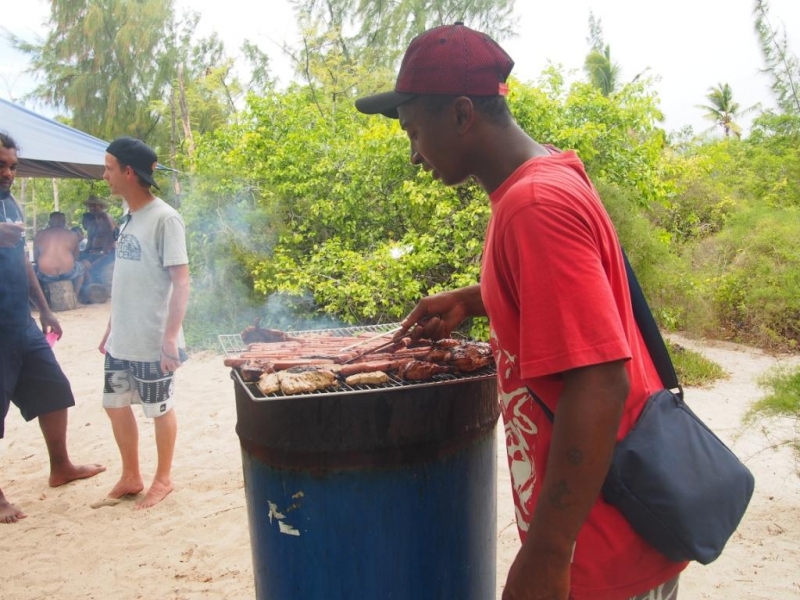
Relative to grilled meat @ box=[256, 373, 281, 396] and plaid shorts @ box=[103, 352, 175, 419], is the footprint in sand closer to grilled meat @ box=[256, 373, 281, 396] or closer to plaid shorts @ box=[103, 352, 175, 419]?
plaid shorts @ box=[103, 352, 175, 419]

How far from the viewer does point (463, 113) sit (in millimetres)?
1538

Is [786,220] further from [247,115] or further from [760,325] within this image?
[247,115]

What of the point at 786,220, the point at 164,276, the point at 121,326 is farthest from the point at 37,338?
the point at 786,220

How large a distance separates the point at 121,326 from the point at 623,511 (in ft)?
11.9

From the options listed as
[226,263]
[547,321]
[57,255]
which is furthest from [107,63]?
[547,321]

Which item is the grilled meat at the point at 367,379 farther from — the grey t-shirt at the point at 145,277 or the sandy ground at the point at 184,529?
the grey t-shirt at the point at 145,277

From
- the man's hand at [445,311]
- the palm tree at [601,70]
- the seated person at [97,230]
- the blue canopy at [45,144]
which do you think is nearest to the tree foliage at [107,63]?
the seated person at [97,230]

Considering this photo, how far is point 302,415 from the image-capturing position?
6.77 feet

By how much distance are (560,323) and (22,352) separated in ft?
14.9

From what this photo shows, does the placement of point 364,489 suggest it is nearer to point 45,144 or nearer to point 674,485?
point 674,485

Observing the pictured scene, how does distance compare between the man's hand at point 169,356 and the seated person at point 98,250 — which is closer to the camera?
the man's hand at point 169,356

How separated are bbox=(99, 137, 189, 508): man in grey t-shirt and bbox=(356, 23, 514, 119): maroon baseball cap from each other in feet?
9.63

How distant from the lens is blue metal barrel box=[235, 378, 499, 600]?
81.3 inches

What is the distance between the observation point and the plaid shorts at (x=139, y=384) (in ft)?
13.8
